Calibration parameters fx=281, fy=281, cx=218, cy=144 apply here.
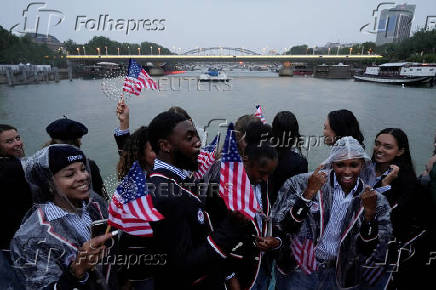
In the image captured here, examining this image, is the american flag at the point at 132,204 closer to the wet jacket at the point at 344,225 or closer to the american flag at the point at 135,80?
the wet jacket at the point at 344,225

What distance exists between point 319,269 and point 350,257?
0.26m

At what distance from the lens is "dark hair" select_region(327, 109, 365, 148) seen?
2.78m

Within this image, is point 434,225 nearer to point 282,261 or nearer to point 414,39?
point 282,261

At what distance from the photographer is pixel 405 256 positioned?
2564 mm

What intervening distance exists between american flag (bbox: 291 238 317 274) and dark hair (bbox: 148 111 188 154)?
142cm

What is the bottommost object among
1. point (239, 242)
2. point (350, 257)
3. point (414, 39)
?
point (350, 257)

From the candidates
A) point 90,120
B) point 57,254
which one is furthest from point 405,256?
point 90,120

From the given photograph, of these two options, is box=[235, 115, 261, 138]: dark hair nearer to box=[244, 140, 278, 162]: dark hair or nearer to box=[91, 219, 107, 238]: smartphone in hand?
box=[244, 140, 278, 162]: dark hair

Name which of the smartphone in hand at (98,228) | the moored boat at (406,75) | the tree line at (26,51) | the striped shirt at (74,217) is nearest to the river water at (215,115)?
the striped shirt at (74,217)

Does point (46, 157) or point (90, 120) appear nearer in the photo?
point (46, 157)

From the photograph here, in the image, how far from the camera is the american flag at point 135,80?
3680mm

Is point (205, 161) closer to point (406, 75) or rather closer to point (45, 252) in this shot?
point (45, 252)

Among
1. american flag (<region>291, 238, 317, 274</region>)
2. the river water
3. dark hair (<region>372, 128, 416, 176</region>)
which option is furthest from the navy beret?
the river water

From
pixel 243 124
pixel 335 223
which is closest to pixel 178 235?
pixel 335 223
